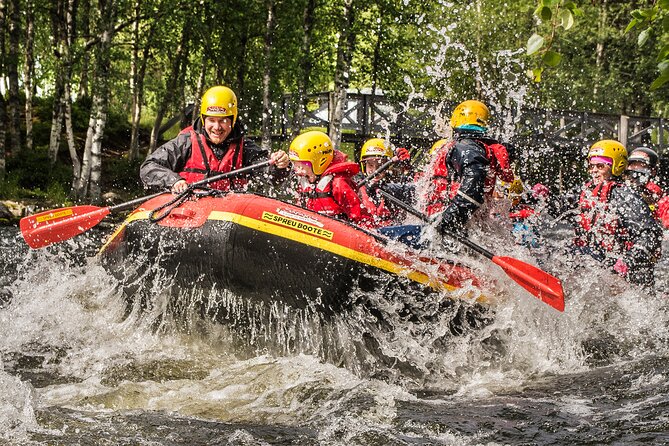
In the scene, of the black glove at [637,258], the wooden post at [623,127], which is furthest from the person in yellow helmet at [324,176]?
the wooden post at [623,127]

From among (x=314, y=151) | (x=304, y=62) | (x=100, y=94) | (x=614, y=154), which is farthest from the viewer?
(x=304, y=62)

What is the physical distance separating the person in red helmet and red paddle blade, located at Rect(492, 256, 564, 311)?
11.8 ft

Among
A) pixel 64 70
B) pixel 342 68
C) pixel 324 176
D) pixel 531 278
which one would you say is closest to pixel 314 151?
pixel 324 176

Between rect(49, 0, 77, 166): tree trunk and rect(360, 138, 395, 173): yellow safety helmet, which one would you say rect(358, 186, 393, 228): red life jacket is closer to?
rect(360, 138, 395, 173): yellow safety helmet

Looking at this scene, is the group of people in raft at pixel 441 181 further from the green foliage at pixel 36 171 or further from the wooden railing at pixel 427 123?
the wooden railing at pixel 427 123

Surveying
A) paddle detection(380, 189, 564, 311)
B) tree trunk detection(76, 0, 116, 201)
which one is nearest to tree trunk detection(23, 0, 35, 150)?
tree trunk detection(76, 0, 116, 201)

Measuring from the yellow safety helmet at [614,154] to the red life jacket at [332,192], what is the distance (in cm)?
275

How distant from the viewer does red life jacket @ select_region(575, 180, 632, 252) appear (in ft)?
24.8

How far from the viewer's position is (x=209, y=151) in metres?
7.42

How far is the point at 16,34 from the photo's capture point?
654 inches

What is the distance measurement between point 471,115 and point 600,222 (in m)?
1.96

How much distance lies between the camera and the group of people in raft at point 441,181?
6.61 m

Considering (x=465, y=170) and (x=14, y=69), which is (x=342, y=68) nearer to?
(x=14, y=69)

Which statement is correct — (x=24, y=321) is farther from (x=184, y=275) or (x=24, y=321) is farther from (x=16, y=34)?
(x=16, y=34)
